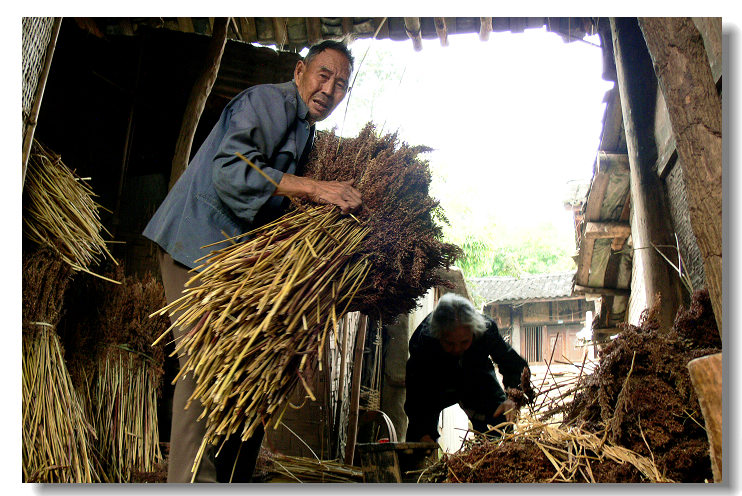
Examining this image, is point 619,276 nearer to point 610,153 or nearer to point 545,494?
point 610,153

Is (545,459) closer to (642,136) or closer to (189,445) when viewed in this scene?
(189,445)

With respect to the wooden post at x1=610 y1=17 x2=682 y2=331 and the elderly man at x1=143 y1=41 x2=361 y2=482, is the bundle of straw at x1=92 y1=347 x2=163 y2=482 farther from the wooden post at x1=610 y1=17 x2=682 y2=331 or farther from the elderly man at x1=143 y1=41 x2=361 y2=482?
the wooden post at x1=610 y1=17 x2=682 y2=331

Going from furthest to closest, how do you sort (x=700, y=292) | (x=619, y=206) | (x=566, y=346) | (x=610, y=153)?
(x=619, y=206), (x=610, y=153), (x=566, y=346), (x=700, y=292)

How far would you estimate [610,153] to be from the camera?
2273mm

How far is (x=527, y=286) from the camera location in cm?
212

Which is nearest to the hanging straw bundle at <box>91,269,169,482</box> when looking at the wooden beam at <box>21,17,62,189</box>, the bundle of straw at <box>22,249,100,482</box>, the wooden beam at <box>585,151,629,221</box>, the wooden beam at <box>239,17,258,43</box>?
the bundle of straw at <box>22,249,100,482</box>

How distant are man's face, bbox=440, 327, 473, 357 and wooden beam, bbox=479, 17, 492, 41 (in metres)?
1.19

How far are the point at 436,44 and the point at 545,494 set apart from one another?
148 centimetres

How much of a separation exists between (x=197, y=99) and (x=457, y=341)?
1.52 metres

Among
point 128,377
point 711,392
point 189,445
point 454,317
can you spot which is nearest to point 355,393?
point 454,317

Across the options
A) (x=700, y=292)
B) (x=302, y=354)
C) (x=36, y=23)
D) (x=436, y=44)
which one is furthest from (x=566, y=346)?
(x=36, y=23)

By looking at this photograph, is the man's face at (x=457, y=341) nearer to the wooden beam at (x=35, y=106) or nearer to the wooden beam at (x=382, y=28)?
the wooden beam at (x=382, y=28)

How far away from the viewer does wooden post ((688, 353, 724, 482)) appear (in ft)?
4.32

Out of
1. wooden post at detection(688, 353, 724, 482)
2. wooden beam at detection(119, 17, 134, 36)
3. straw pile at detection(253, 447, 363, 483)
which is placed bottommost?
straw pile at detection(253, 447, 363, 483)
